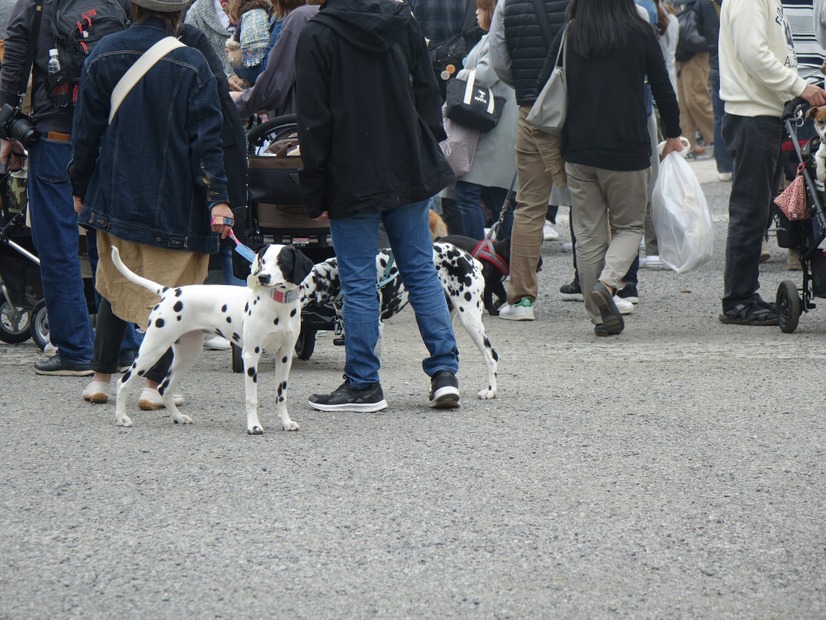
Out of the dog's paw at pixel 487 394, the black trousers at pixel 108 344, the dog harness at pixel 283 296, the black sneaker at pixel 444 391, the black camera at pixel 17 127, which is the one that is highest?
the black camera at pixel 17 127

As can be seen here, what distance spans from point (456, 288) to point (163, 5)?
1.93 meters

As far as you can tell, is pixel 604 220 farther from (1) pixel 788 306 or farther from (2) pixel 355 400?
(2) pixel 355 400

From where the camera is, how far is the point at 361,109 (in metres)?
5.88

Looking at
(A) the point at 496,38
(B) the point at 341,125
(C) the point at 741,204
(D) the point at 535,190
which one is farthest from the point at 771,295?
(B) the point at 341,125

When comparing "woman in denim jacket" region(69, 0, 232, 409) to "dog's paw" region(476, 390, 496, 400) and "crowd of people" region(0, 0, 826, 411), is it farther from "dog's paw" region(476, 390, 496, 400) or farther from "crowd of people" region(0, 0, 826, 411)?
"dog's paw" region(476, 390, 496, 400)

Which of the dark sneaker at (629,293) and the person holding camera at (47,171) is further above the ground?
the person holding camera at (47,171)

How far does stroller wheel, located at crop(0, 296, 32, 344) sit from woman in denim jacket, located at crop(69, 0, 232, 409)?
103 inches

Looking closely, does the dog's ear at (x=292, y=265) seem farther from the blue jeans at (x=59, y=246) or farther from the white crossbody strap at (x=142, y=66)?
the blue jeans at (x=59, y=246)

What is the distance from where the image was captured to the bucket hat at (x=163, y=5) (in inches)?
234

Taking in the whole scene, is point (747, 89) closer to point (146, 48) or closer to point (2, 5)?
point (146, 48)

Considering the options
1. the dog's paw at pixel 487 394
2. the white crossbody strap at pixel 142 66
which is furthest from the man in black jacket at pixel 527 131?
the white crossbody strap at pixel 142 66

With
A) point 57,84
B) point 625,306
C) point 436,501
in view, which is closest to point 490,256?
point 625,306

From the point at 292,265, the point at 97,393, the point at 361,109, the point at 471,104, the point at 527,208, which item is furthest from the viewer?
the point at 471,104

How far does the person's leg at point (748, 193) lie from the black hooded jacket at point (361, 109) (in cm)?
A: 318
